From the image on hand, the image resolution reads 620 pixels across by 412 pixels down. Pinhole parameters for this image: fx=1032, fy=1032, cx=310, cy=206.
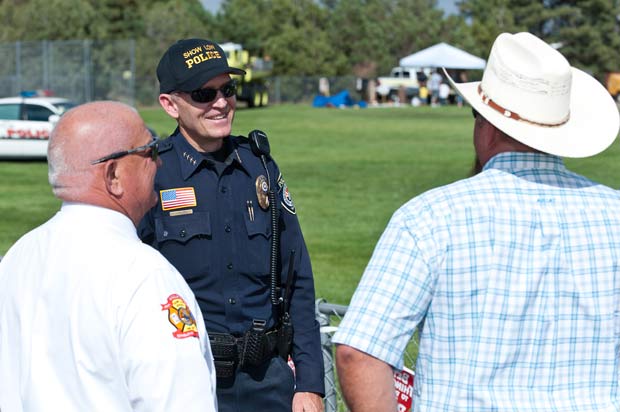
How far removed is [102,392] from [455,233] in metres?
0.95

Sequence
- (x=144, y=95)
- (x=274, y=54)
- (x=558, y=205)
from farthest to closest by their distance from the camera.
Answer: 1. (x=274, y=54)
2. (x=144, y=95)
3. (x=558, y=205)

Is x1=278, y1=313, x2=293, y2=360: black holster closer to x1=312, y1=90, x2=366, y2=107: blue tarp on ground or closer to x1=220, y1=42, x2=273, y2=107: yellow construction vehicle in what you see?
x1=220, y1=42, x2=273, y2=107: yellow construction vehicle

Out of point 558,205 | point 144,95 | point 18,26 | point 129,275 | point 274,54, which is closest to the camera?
point 129,275

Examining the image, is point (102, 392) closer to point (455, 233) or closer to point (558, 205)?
point (455, 233)

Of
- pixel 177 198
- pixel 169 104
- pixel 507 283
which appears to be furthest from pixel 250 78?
pixel 507 283

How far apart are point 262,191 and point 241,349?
0.59m

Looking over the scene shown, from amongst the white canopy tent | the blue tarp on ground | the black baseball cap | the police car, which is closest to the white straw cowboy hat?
the black baseball cap

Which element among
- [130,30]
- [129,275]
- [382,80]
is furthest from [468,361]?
[130,30]

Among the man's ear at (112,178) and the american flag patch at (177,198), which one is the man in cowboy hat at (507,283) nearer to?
the man's ear at (112,178)

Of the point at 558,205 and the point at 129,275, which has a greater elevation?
the point at 558,205

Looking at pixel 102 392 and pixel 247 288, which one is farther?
pixel 247 288

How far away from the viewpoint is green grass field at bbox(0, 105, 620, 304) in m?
12.5

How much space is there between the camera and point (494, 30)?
3036 inches

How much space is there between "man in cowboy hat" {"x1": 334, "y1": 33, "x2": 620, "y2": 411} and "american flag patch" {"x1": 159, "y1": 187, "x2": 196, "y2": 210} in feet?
4.05
